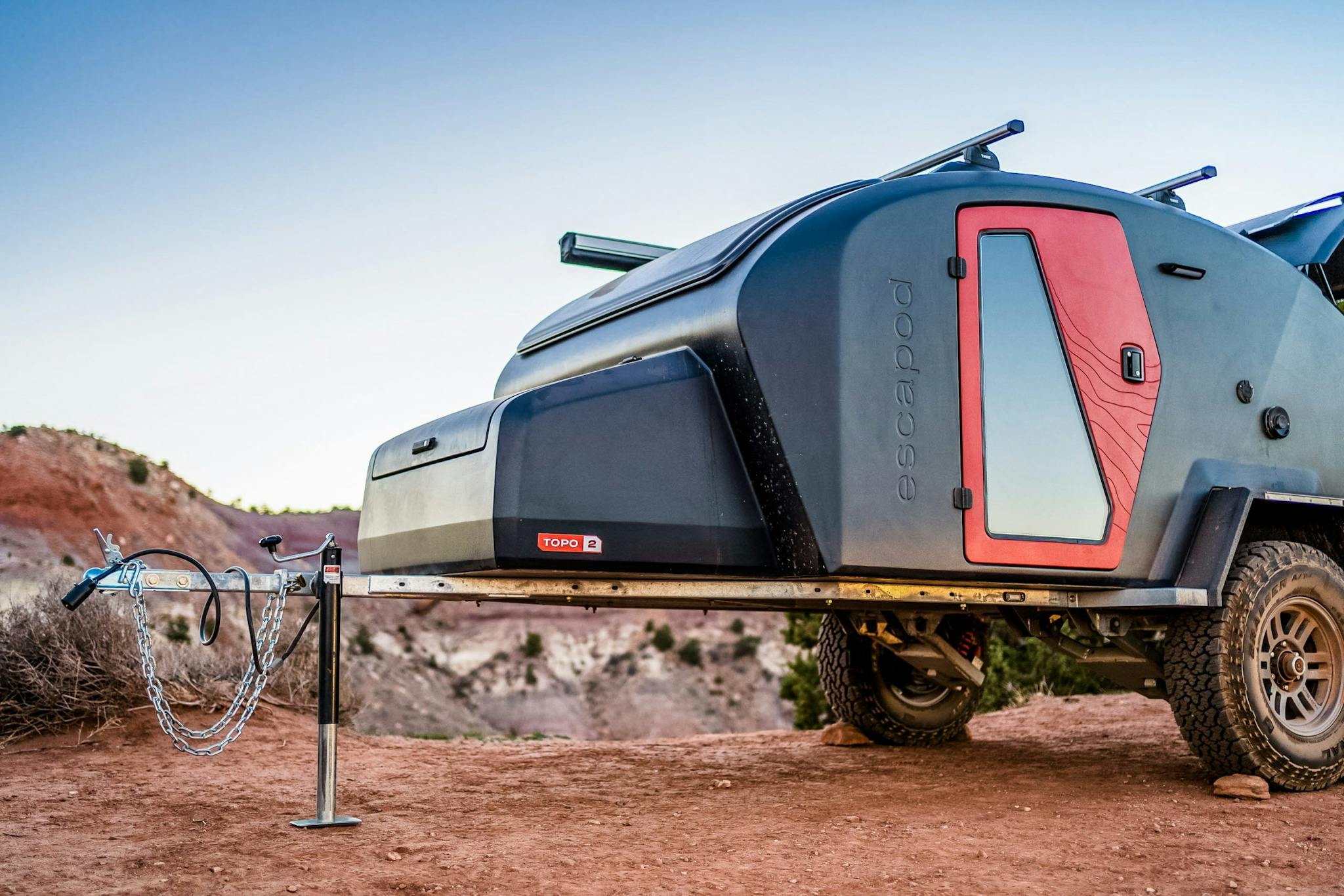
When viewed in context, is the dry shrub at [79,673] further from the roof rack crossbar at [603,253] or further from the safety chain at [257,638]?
the roof rack crossbar at [603,253]

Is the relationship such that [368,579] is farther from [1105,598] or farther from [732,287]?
[1105,598]

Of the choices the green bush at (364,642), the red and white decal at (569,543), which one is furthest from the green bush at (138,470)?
the red and white decal at (569,543)

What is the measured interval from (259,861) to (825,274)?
3.16m

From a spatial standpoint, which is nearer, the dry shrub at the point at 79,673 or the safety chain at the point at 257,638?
the safety chain at the point at 257,638

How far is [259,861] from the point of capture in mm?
4262

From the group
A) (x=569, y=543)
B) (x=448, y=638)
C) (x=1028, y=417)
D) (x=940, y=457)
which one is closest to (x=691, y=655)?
(x=448, y=638)

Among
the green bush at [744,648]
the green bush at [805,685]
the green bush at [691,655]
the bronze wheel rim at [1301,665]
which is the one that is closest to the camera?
the bronze wheel rim at [1301,665]

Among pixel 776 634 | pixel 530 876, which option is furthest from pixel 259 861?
pixel 776 634

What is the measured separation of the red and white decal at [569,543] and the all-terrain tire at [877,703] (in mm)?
3330

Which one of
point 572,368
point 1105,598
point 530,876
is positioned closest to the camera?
point 530,876

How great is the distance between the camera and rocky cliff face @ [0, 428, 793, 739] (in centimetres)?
2584

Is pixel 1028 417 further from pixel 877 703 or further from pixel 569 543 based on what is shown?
pixel 877 703

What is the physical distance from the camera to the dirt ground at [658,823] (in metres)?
4.18

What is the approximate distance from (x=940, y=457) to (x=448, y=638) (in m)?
27.6
